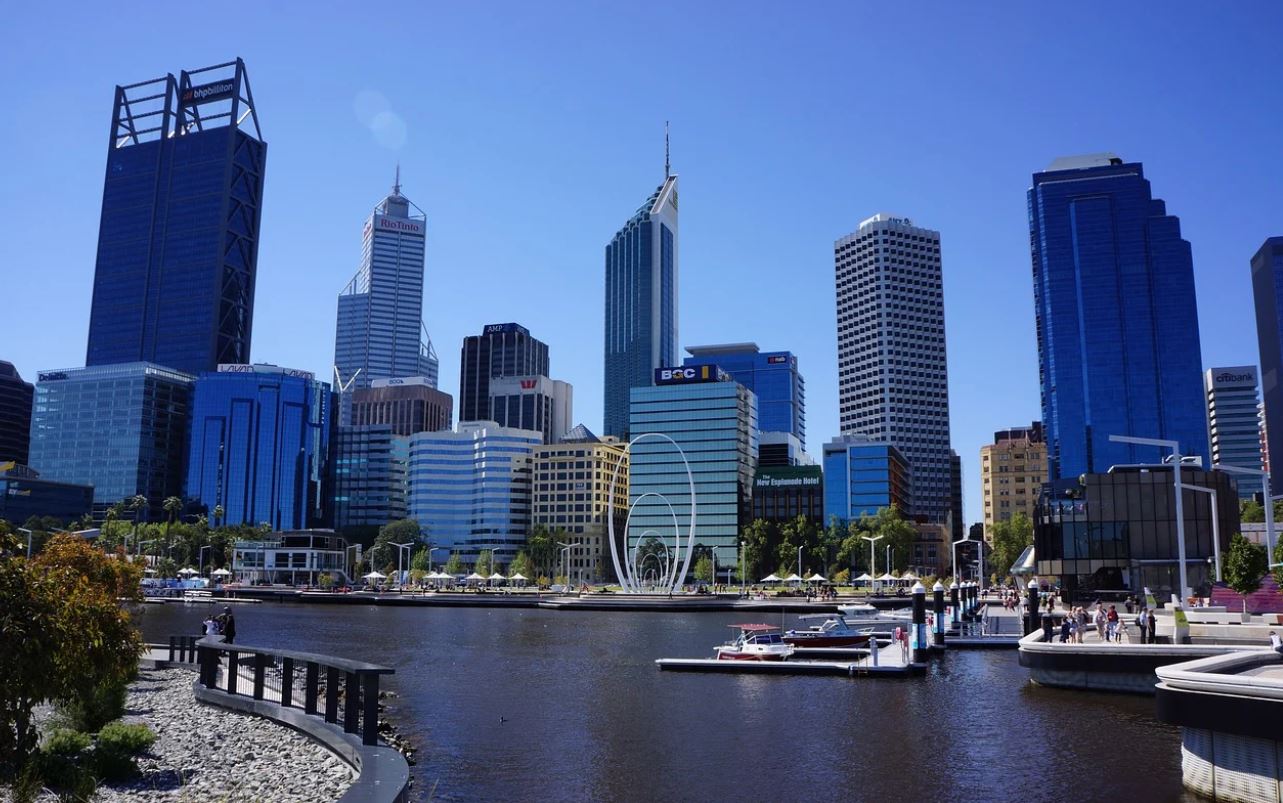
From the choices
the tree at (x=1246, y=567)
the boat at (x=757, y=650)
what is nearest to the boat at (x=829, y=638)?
the boat at (x=757, y=650)

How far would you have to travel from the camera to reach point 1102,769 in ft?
105

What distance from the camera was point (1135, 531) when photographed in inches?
4345

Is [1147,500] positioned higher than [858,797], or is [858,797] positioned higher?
[1147,500]

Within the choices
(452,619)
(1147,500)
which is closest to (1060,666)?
(1147,500)

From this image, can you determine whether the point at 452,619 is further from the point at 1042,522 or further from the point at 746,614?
the point at 1042,522

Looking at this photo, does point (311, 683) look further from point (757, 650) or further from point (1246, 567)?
point (1246, 567)

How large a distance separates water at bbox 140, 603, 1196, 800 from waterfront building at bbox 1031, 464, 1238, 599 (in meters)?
46.5

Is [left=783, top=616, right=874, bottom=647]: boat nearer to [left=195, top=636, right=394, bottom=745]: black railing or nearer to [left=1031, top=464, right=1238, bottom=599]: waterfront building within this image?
[left=195, top=636, right=394, bottom=745]: black railing

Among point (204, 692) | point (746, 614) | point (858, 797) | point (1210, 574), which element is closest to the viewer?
point (858, 797)

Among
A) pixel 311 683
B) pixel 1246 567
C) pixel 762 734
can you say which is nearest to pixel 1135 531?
pixel 1246 567

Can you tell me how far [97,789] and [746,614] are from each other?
11700 cm

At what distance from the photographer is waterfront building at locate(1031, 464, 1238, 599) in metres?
109

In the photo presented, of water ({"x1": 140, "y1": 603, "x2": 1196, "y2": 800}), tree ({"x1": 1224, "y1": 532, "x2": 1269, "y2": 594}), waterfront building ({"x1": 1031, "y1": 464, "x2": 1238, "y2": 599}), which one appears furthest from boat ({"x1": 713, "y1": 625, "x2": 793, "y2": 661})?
waterfront building ({"x1": 1031, "y1": 464, "x2": 1238, "y2": 599})

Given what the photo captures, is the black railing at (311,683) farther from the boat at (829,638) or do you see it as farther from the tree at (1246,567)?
the tree at (1246,567)
